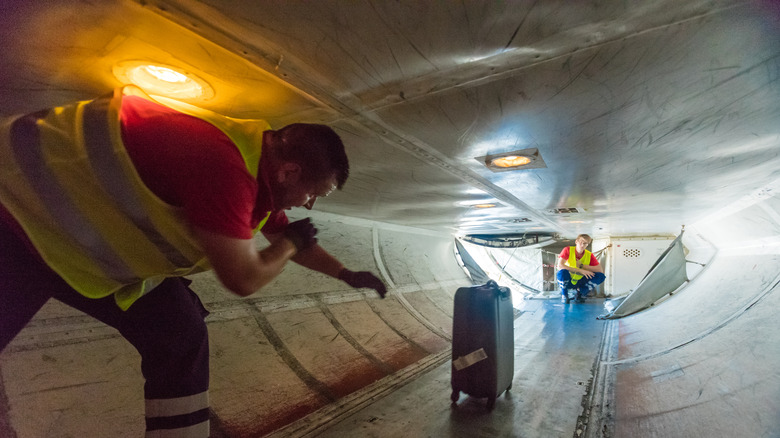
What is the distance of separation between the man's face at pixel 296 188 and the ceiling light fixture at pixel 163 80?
49 centimetres

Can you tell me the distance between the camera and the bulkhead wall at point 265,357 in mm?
1600

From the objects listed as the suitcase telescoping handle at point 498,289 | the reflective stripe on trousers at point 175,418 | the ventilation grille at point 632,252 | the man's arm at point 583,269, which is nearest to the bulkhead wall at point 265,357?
the reflective stripe on trousers at point 175,418

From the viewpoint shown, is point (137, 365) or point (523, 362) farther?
point (523, 362)

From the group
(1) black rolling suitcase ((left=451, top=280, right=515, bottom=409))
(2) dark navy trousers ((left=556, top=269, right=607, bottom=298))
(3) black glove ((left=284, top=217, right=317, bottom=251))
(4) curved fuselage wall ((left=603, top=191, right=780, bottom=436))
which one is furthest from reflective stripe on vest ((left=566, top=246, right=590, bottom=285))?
(3) black glove ((left=284, top=217, right=317, bottom=251))

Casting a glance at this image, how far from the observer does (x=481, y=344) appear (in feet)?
7.83

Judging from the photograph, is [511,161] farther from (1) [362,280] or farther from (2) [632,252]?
(2) [632,252]

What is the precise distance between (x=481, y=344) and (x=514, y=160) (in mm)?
1252

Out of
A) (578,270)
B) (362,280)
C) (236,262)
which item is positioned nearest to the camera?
(236,262)

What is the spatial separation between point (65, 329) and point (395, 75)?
2.11 meters

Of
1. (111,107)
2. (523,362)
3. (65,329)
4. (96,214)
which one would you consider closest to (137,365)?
(65,329)

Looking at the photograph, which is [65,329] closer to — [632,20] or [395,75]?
[395,75]

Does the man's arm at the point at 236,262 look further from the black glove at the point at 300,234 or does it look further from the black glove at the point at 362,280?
the black glove at the point at 362,280

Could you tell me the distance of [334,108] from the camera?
4.67ft

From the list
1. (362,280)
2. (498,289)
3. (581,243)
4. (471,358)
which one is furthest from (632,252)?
(362,280)
